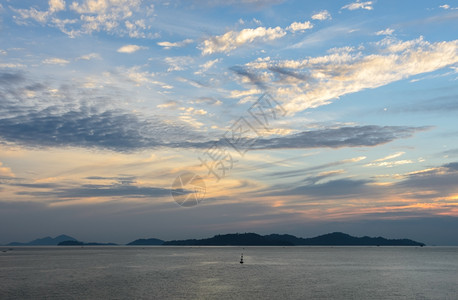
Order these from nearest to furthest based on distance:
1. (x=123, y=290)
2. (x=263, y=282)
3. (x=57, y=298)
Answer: (x=57, y=298)
(x=123, y=290)
(x=263, y=282)

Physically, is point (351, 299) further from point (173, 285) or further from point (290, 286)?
point (173, 285)

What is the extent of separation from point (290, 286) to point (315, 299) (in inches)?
852

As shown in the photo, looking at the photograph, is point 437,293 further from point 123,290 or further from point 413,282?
point 123,290

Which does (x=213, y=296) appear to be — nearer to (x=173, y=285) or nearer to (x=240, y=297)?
(x=240, y=297)

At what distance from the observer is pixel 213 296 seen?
89.0 metres

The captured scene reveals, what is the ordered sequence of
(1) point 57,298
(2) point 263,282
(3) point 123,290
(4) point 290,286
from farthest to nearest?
(2) point 263,282
(4) point 290,286
(3) point 123,290
(1) point 57,298

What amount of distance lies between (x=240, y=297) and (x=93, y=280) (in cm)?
5456

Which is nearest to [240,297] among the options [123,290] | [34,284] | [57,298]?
[123,290]

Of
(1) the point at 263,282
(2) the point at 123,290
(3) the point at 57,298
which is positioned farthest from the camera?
(1) the point at 263,282

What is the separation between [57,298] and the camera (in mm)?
84812

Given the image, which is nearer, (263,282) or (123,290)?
(123,290)

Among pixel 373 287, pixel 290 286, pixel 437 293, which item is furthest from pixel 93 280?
pixel 437 293

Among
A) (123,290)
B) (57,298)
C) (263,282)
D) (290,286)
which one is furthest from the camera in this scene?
(263,282)

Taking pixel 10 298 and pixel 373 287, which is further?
pixel 373 287
